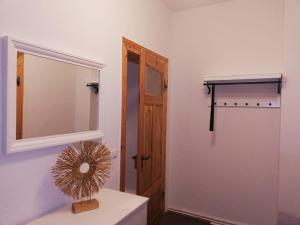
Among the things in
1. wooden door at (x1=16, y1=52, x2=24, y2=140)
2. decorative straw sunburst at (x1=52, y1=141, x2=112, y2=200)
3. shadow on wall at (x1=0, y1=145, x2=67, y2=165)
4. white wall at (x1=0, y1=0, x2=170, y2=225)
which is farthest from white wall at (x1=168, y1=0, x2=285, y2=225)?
wooden door at (x1=16, y1=52, x2=24, y2=140)

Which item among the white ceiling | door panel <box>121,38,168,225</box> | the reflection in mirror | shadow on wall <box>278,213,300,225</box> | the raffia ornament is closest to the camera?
the reflection in mirror

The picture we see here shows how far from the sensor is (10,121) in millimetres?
1128

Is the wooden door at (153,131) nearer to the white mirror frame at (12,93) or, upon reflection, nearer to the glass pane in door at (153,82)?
the glass pane in door at (153,82)

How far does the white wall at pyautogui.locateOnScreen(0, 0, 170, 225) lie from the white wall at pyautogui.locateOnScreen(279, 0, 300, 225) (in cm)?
146

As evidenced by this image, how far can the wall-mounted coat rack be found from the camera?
2375 mm

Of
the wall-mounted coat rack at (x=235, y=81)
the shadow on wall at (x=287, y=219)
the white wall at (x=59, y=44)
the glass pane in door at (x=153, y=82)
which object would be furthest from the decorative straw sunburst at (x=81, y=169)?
the shadow on wall at (x=287, y=219)

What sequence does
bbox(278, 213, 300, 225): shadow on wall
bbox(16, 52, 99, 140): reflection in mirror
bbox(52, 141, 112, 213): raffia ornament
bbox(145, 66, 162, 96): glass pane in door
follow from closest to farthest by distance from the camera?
bbox(16, 52, 99, 140): reflection in mirror
bbox(52, 141, 112, 213): raffia ornament
bbox(278, 213, 300, 225): shadow on wall
bbox(145, 66, 162, 96): glass pane in door

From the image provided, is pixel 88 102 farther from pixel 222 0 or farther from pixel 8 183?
pixel 222 0

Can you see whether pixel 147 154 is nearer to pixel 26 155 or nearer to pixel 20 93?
pixel 26 155

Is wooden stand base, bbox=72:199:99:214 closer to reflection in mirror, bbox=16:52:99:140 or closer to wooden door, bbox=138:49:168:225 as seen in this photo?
reflection in mirror, bbox=16:52:99:140

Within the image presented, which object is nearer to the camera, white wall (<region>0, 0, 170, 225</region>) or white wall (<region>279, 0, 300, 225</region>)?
white wall (<region>0, 0, 170, 225</region>)

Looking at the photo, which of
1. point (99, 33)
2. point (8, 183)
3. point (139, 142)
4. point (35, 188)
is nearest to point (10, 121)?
point (8, 183)

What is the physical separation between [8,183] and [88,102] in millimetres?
734

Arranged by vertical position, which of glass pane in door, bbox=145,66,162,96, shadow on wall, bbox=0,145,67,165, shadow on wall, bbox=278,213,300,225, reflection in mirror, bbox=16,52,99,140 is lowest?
shadow on wall, bbox=278,213,300,225
